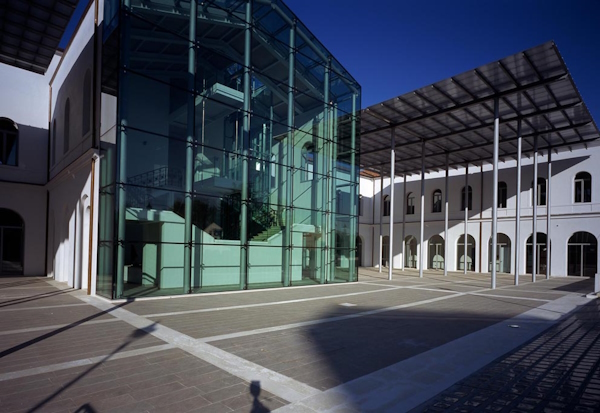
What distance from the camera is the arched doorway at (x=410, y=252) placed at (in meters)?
35.3

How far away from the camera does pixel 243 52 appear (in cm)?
1605

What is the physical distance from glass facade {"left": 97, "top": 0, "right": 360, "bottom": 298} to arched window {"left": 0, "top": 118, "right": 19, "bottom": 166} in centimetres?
1040

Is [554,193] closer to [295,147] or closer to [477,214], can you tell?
[477,214]

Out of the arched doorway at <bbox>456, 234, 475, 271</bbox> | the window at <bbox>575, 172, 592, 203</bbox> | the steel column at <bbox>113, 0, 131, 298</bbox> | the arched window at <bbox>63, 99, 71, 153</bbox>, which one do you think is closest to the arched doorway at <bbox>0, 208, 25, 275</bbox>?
the arched window at <bbox>63, 99, 71, 153</bbox>

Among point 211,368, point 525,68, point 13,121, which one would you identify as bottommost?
point 211,368

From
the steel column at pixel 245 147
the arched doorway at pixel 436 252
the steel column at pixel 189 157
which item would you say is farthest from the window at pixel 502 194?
the steel column at pixel 189 157

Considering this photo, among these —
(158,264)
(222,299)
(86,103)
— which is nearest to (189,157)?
(158,264)

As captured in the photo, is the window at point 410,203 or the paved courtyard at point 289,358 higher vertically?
the window at point 410,203

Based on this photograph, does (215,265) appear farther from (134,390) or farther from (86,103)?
(134,390)

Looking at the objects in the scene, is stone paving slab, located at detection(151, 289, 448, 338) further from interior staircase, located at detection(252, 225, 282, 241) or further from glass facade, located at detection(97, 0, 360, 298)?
interior staircase, located at detection(252, 225, 282, 241)

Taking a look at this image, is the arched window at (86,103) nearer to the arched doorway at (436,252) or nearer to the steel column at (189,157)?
the steel column at (189,157)

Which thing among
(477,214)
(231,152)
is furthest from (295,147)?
(477,214)

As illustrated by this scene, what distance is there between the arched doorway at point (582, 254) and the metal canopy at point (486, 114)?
6.13 m

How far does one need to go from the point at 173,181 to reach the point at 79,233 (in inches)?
167
